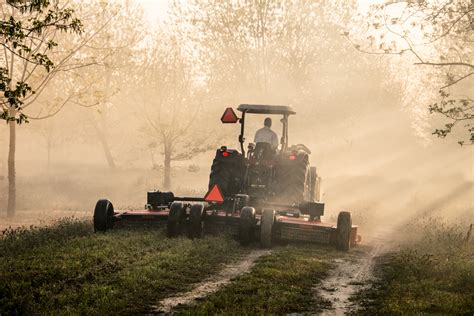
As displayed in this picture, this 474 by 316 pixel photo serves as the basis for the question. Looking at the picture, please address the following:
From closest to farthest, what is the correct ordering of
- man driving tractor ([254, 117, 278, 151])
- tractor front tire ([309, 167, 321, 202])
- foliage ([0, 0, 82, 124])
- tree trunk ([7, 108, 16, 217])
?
foliage ([0, 0, 82, 124]), man driving tractor ([254, 117, 278, 151]), tractor front tire ([309, 167, 321, 202]), tree trunk ([7, 108, 16, 217])

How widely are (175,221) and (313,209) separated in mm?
3832

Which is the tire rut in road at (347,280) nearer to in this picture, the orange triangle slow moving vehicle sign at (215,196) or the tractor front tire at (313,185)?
the tractor front tire at (313,185)

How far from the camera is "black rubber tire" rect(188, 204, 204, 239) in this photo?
16578 mm

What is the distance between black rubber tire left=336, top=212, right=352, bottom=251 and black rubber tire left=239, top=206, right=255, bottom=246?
89.8 inches

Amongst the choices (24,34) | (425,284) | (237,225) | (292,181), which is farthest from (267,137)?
(24,34)

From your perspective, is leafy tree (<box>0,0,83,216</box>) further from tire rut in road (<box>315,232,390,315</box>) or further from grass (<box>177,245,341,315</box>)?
tire rut in road (<box>315,232,390,315</box>)

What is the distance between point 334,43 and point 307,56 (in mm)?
2231

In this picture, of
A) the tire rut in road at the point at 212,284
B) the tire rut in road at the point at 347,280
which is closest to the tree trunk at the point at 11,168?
the tire rut in road at the point at 212,284

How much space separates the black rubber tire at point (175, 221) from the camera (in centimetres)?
1652

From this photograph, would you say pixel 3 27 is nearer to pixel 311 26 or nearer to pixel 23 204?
pixel 23 204

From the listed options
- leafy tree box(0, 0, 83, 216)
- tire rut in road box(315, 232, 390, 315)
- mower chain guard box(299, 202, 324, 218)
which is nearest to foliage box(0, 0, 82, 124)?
leafy tree box(0, 0, 83, 216)

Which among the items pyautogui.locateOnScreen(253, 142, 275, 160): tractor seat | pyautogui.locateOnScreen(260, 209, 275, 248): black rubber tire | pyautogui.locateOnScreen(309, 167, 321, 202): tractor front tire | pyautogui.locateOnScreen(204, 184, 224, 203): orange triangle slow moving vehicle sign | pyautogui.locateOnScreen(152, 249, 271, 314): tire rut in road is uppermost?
pyautogui.locateOnScreen(253, 142, 275, 160): tractor seat

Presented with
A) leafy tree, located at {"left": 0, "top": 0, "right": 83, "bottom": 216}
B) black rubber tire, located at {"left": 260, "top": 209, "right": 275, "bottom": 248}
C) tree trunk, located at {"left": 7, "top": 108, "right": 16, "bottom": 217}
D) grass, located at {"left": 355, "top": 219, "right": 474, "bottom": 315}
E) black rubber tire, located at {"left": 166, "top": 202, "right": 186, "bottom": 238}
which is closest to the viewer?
grass, located at {"left": 355, "top": 219, "right": 474, "bottom": 315}

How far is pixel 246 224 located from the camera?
16.6 m
